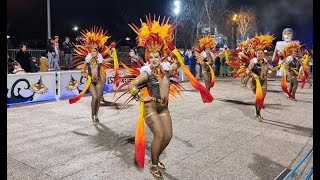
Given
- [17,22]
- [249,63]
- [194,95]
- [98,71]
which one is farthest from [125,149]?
[17,22]

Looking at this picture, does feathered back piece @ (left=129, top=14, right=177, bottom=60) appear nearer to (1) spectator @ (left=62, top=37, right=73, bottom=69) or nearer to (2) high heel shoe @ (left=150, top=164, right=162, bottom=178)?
(2) high heel shoe @ (left=150, top=164, right=162, bottom=178)

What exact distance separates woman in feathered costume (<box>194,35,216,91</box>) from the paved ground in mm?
1884

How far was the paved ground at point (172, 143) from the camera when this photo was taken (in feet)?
15.3

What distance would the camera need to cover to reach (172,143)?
6121 mm

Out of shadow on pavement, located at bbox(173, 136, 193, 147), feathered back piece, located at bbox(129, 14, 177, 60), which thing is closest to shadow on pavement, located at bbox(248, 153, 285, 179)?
shadow on pavement, located at bbox(173, 136, 193, 147)

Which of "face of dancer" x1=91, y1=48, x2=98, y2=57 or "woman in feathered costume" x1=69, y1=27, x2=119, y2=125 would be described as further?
"face of dancer" x1=91, y1=48, x2=98, y2=57

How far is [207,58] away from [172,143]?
20.4 feet

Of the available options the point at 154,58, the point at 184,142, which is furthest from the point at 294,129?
the point at 154,58

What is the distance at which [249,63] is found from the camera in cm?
873

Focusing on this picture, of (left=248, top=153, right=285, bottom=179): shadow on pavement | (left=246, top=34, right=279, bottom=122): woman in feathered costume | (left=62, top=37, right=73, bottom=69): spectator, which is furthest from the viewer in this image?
(left=62, top=37, right=73, bottom=69): spectator

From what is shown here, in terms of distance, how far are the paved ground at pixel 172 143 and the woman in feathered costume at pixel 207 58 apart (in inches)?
74.2

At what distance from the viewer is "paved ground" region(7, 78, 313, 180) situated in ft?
15.3

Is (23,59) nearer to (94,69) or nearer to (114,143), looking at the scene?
(94,69)

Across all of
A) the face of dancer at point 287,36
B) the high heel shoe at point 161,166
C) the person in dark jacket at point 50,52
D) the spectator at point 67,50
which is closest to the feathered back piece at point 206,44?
the person in dark jacket at point 50,52
